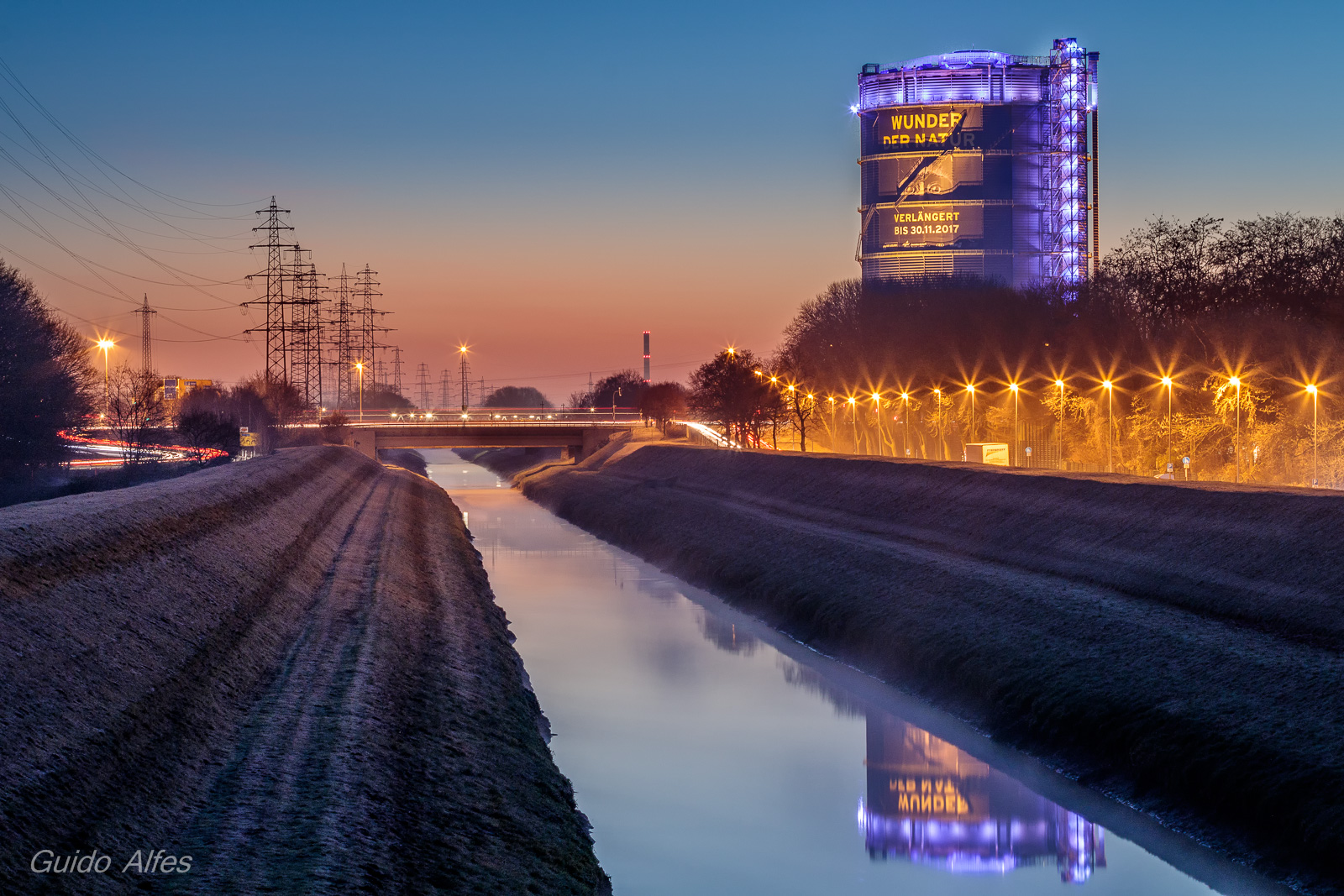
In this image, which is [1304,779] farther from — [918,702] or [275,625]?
[275,625]

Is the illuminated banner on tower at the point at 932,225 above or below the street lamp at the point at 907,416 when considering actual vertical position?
above

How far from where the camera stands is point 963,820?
19.8m

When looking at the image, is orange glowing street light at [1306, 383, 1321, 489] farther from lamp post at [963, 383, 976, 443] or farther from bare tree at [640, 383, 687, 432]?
bare tree at [640, 383, 687, 432]

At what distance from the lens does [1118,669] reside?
22078mm

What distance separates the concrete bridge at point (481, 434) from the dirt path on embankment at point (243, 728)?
75.9 metres

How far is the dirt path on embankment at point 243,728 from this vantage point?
12.2 metres

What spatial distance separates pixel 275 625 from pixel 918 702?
12895 millimetres

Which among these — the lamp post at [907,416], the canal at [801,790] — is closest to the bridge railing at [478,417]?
the lamp post at [907,416]

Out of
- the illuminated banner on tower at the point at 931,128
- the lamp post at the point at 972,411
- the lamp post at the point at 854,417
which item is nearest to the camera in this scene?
the lamp post at the point at 972,411

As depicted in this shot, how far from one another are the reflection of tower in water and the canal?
0.04 meters

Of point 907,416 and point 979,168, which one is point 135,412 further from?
point 979,168

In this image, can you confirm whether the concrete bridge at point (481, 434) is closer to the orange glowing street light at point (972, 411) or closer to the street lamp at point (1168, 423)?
the orange glowing street light at point (972, 411)

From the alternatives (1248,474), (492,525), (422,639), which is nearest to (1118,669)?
(422,639)

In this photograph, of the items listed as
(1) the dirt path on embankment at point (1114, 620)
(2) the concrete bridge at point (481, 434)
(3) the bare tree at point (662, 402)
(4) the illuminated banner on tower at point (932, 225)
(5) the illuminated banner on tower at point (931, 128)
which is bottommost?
(1) the dirt path on embankment at point (1114, 620)
